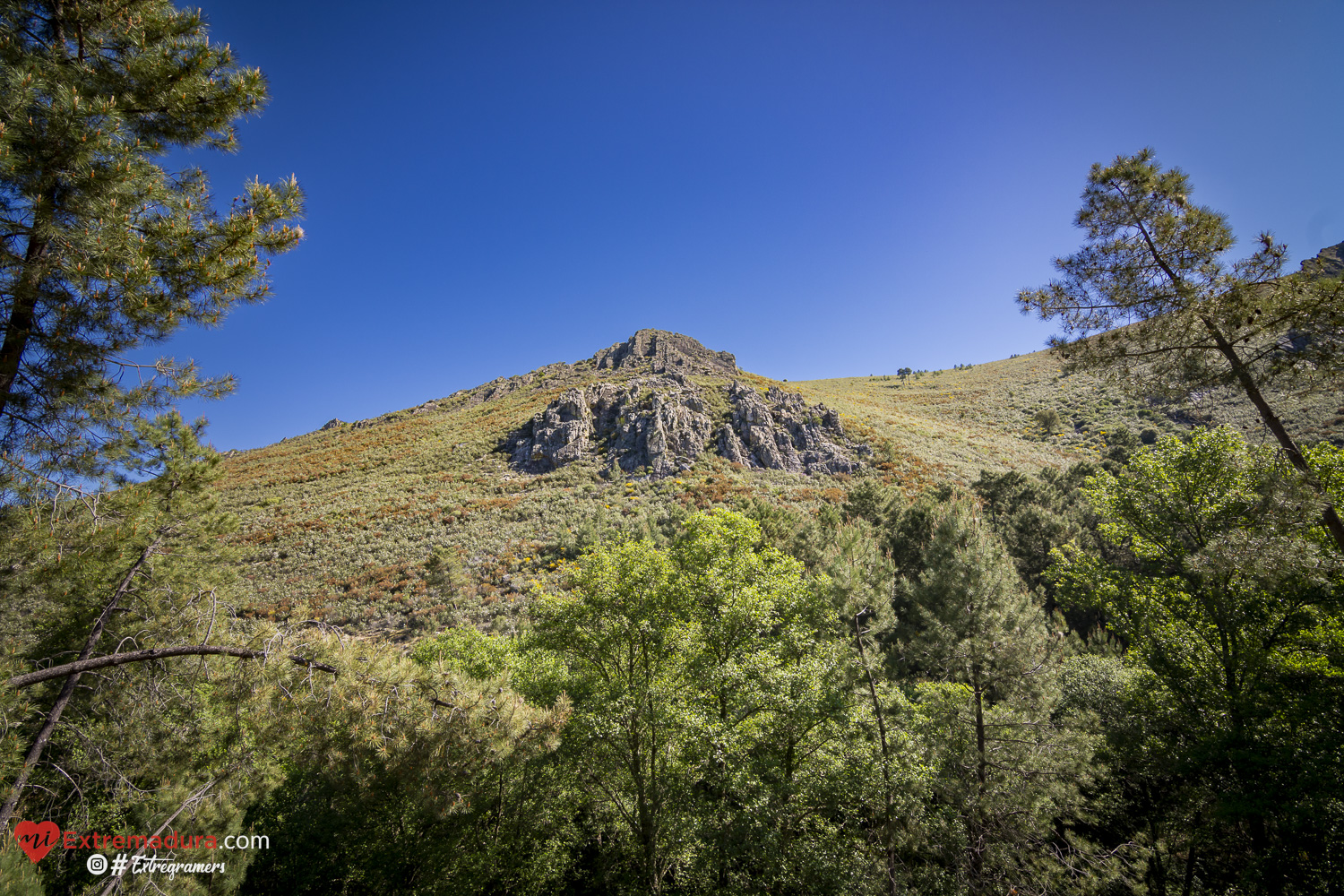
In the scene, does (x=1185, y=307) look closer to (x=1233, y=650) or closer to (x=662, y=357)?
(x=1233, y=650)

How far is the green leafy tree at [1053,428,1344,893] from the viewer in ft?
20.2

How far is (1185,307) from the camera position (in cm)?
580

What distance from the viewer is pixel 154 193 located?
11.6 ft

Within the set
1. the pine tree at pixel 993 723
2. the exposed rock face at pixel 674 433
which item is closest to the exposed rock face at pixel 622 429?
the exposed rock face at pixel 674 433

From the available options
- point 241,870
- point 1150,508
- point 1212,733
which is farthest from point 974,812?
point 241,870

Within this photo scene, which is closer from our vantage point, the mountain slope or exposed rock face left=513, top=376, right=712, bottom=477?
the mountain slope

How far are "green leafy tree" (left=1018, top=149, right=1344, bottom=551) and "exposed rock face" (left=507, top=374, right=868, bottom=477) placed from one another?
3301 centimetres

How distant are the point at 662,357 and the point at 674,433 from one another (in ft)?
87.7

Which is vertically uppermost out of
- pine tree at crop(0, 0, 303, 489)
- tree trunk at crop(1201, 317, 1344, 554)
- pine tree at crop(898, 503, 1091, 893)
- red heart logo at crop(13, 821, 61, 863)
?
pine tree at crop(0, 0, 303, 489)

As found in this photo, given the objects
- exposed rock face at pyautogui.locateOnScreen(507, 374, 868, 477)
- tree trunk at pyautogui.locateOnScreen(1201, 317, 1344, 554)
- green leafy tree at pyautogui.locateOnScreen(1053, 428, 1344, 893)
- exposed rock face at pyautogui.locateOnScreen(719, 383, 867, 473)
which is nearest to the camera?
tree trunk at pyautogui.locateOnScreen(1201, 317, 1344, 554)

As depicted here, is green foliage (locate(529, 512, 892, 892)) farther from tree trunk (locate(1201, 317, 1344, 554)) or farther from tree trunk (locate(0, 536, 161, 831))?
tree trunk (locate(1201, 317, 1344, 554))

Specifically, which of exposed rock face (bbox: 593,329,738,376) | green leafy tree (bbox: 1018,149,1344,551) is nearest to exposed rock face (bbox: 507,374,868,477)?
exposed rock face (bbox: 593,329,738,376)

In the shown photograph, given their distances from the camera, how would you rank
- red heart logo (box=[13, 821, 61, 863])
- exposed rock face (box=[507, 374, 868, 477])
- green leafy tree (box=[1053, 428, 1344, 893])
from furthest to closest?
exposed rock face (box=[507, 374, 868, 477]) → green leafy tree (box=[1053, 428, 1344, 893]) → red heart logo (box=[13, 821, 61, 863])

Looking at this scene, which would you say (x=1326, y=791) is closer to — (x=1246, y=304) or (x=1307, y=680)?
(x=1307, y=680)
